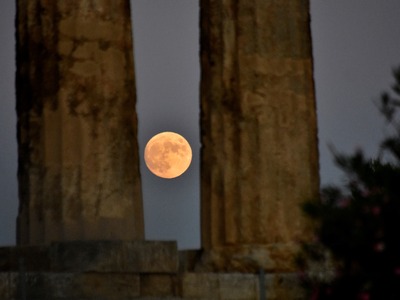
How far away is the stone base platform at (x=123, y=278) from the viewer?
15.4 meters

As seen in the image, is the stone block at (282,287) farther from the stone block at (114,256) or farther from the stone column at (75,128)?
the stone column at (75,128)

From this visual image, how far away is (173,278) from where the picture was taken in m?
15.9

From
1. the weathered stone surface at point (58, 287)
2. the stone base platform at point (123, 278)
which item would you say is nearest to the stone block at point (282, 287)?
the stone base platform at point (123, 278)

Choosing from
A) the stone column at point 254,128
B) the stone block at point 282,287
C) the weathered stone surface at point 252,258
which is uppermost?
the stone column at point 254,128

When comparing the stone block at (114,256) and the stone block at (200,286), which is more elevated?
the stone block at (114,256)

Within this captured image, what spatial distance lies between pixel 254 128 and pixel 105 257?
7.27ft

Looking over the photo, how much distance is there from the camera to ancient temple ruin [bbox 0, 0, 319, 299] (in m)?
16.2

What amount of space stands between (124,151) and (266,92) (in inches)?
67.5

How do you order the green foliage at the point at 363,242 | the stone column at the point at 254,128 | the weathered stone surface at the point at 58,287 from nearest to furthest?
the green foliage at the point at 363,242 < the weathered stone surface at the point at 58,287 < the stone column at the point at 254,128

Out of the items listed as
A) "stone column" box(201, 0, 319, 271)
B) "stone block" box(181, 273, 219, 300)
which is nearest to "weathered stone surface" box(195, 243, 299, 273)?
"stone column" box(201, 0, 319, 271)

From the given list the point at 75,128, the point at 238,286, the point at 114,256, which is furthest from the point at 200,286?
the point at 75,128

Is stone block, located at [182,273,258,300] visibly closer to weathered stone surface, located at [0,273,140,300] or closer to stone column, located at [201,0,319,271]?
stone column, located at [201,0,319,271]

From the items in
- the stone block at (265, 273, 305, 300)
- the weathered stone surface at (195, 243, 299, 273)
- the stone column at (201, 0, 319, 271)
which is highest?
the stone column at (201, 0, 319, 271)

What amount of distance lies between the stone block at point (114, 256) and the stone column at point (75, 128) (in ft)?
1.63
